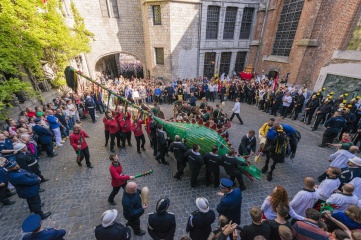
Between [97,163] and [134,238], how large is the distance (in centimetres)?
374

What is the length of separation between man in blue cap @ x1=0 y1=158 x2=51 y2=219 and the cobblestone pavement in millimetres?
689

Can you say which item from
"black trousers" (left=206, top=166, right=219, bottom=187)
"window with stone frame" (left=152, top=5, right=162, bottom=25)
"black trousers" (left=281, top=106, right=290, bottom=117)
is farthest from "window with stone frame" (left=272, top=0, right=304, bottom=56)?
"black trousers" (left=206, top=166, right=219, bottom=187)

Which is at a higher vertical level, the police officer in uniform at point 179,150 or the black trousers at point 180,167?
the police officer in uniform at point 179,150

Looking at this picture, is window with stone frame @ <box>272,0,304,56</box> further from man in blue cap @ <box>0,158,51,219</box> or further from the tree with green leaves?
man in blue cap @ <box>0,158,51,219</box>

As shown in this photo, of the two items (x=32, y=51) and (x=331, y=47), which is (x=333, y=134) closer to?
(x=331, y=47)

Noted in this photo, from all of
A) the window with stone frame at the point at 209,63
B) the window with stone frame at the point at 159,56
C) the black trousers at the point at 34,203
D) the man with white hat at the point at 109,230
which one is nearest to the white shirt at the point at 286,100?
the window with stone frame at the point at 209,63

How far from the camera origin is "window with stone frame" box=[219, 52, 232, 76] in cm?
1878

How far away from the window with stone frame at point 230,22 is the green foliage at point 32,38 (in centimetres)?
1382

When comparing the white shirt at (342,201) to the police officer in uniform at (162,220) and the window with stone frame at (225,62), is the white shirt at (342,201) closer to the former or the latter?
the police officer in uniform at (162,220)

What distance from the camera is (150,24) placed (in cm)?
1516

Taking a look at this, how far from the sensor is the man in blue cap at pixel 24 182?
3.91 m

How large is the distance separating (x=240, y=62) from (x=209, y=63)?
4196mm

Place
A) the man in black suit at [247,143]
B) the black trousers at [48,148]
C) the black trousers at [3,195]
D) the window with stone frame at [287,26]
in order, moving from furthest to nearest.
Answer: the window with stone frame at [287,26], the black trousers at [48,148], the man in black suit at [247,143], the black trousers at [3,195]

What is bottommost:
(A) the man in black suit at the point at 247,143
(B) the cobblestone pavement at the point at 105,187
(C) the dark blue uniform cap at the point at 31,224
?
(B) the cobblestone pavement at the point at 105,187
